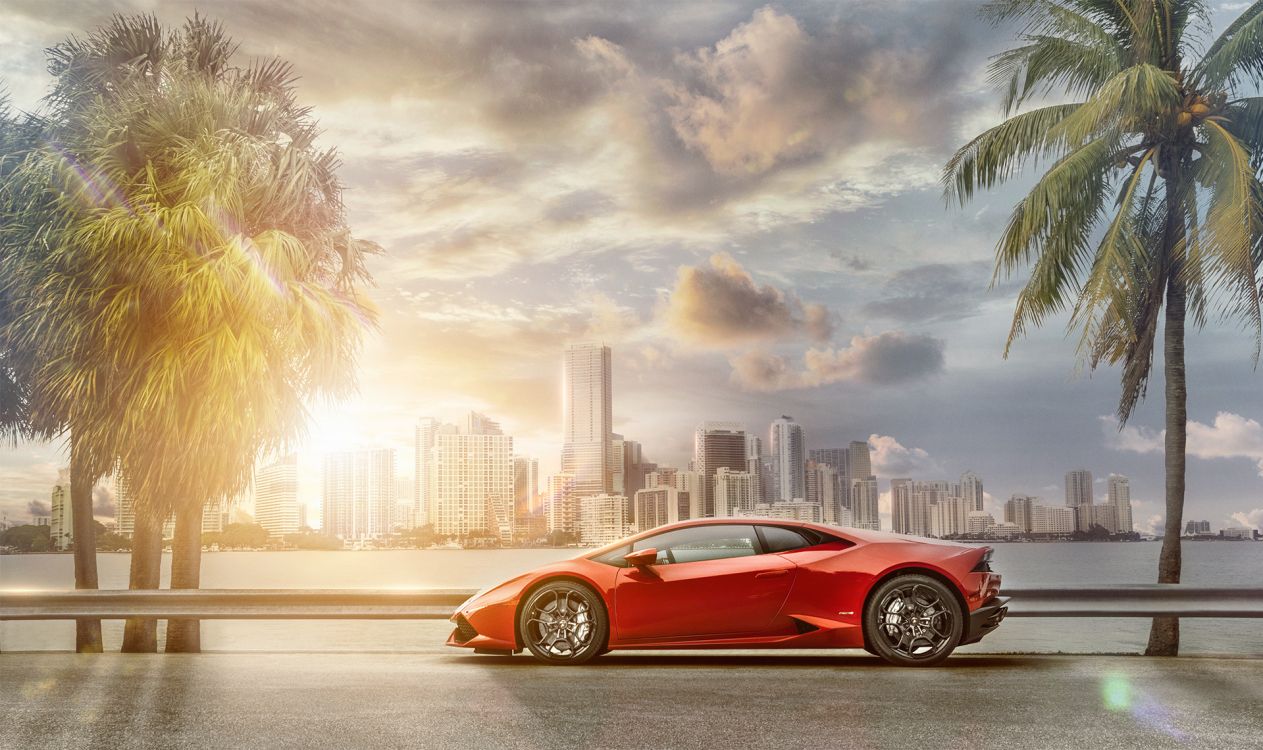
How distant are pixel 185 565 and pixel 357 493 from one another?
16012 centimetres

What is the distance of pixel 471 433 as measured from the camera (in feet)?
534

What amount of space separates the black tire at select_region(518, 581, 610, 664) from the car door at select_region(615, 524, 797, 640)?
237mm

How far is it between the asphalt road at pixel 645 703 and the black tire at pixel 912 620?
22cm

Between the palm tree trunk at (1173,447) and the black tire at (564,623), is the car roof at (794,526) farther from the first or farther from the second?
the palm tree trunk at (1173,447)

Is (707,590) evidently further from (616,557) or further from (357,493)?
(357,493)

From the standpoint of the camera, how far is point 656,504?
354 ft

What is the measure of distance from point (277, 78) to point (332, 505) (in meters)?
162

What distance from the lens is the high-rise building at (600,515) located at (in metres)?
110

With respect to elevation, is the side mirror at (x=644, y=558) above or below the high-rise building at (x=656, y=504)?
above

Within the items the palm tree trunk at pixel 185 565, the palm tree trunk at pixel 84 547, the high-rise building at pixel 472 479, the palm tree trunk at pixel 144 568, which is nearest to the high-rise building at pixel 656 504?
the high-rise building at pixel 472 479

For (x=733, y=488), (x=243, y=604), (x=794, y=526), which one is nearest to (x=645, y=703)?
(x=794, y=526)

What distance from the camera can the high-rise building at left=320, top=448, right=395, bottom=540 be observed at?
16188 centimetres

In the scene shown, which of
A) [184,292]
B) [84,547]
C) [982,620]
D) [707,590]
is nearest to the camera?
[982,620]

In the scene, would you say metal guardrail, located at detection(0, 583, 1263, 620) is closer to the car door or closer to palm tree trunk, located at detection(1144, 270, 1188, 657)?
the car door
